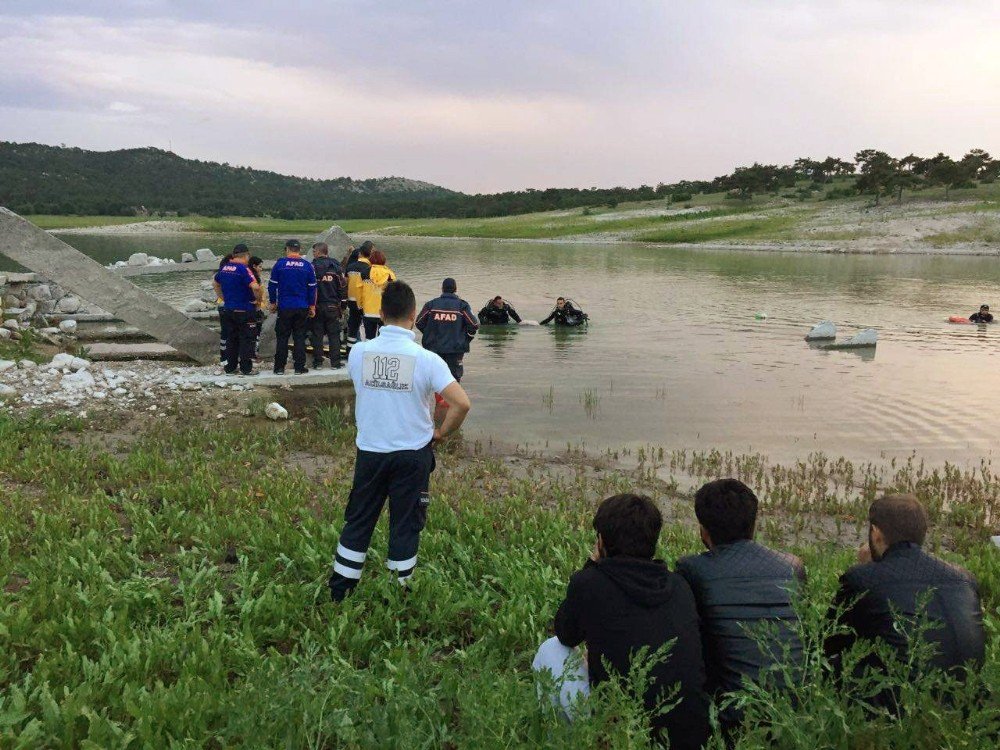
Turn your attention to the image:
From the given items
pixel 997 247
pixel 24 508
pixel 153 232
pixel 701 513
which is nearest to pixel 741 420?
pixel 701 513

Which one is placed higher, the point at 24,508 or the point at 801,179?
the point at 801,179

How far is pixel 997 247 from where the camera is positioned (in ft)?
222

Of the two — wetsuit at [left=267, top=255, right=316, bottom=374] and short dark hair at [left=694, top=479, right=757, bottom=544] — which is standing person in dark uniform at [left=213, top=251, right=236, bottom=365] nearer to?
wetsuit at [left=267, top=255, right=316, bottom=374]

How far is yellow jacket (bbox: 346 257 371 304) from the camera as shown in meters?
14.0

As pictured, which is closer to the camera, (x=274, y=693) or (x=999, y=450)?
(x=274, y=693)

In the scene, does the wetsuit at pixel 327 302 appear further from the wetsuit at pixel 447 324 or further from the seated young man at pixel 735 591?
the seated young man at pixel 735 591

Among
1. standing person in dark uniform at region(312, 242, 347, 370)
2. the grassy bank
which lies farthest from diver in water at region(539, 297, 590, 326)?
the grassy bank

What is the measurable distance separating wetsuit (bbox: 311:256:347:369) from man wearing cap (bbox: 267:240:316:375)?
0.45 meters

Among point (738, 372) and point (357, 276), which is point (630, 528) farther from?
point (738, 372)

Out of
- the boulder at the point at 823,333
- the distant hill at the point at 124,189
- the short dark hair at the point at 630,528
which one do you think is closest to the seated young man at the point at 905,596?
the short dark hair at the point at 630,528

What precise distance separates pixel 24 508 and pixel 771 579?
611 centimetres

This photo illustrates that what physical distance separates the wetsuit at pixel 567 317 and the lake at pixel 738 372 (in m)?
0.55

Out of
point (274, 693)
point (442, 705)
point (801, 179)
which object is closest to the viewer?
point (274, 693)

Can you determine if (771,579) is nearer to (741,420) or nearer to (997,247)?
(741,420)
